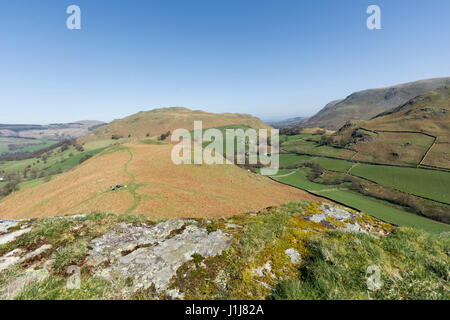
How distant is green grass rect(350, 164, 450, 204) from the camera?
5144 cm

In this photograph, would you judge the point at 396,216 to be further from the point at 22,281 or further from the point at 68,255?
the point at 22,281

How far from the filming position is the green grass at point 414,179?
169 feet

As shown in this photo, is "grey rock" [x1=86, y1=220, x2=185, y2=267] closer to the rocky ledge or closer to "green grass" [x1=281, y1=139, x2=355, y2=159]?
the rocky ledge

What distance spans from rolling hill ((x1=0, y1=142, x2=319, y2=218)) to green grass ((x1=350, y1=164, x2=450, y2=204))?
52460 mm

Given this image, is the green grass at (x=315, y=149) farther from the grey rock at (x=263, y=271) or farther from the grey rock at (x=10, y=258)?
the grey rock at (x=10, y=258)

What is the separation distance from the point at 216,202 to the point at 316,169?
7127 centimetres

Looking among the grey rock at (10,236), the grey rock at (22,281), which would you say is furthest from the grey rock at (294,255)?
the grey rock at (10,236)

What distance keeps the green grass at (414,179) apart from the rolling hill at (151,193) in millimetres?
52460

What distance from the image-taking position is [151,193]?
28.2 m

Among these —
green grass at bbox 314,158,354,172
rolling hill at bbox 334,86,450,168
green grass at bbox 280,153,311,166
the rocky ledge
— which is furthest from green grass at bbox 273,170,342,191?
the rocky ledge

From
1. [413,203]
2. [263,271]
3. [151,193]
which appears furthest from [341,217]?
[413,203]

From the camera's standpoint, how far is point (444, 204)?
4619 cm
